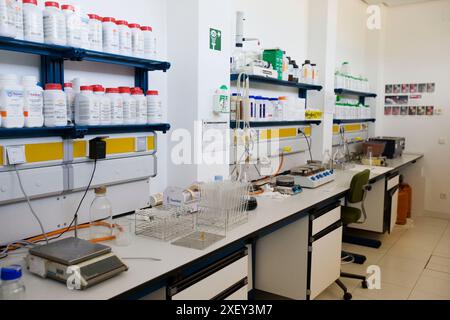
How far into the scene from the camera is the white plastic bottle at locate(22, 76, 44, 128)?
1.70 meters

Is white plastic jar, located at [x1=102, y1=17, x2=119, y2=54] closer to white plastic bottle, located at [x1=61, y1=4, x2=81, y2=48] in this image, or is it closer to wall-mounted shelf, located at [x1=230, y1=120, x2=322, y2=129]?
white plastic bottle, located at [x1=61, y1=4, x2=81, y2=48]

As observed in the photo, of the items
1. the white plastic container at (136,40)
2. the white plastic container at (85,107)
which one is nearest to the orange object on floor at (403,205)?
the white plastic container at (136,40)

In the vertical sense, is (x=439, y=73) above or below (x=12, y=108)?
above

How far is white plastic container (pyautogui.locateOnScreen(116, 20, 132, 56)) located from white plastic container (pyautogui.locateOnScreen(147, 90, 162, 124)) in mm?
269

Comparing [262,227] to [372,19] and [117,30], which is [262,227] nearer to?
[117,30]

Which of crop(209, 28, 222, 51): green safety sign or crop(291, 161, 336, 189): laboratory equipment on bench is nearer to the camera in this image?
crop(209, 28, 222, 51): green safety sign

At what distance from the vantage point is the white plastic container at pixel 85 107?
190 centimetres

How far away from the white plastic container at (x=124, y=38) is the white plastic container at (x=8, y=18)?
56cm

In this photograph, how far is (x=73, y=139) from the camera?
1.94 meters

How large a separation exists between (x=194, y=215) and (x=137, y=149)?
0.53 m

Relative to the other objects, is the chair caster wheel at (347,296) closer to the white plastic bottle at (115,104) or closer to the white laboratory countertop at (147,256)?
the white laboratory countertop at (147,256)

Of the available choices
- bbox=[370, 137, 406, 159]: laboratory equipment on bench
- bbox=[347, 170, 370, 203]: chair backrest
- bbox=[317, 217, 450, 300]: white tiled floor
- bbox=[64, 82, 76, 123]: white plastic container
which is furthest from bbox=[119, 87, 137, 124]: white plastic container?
bbox=[370, 137, 406, 159]: laboratory equipment on bench
